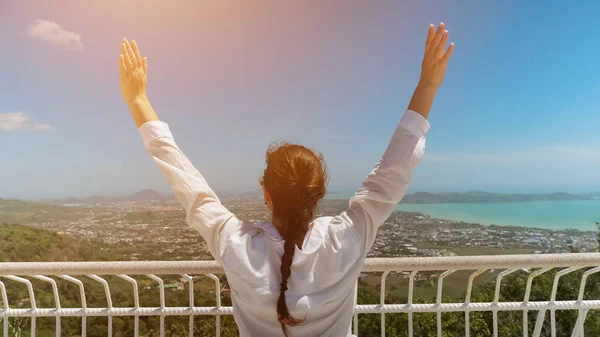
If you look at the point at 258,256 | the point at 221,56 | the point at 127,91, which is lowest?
the point at 258,256

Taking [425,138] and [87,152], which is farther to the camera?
[87,152]

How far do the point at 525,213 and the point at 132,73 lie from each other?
1433 inches

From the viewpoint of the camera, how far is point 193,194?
32.0 inches

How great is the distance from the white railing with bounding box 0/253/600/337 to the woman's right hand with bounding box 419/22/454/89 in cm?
66

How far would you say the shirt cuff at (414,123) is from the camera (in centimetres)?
82

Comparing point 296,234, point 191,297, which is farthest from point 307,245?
point 191,297

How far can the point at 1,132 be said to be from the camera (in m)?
42.3

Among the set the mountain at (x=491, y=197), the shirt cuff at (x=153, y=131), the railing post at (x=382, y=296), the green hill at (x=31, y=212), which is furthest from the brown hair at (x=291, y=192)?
the mountain at (x=491, y=197)

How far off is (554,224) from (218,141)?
34477mm

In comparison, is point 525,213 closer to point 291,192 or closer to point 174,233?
point 174,233

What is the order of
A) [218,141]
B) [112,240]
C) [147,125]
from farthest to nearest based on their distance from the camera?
[218,141] → [112,240] → [147,125]

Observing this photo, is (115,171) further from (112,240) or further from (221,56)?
(112,240)

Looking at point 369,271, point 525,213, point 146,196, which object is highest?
point 369,271

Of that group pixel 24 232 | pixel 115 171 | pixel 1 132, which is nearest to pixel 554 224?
pixel 24 232
